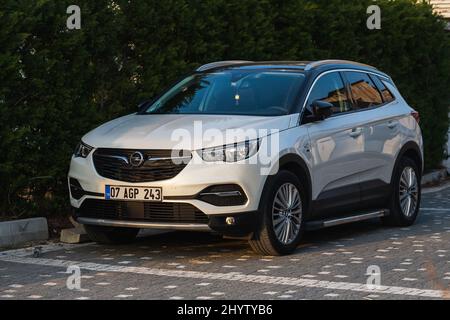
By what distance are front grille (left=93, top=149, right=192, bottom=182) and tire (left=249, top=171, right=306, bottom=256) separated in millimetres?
853

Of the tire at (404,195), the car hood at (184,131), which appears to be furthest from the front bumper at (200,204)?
the tire at (404,195)

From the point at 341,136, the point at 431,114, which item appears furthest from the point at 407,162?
the point at 431,114

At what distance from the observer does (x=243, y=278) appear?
8617 mm

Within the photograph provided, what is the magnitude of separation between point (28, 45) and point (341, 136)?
3.42 metres

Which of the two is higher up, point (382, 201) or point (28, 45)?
point (28, 45)

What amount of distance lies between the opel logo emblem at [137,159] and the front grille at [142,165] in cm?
2

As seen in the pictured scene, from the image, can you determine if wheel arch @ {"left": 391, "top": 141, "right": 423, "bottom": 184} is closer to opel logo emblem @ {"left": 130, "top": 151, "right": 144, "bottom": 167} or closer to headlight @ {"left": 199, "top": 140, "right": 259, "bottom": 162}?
headlight @ {"left": 199, "top": 140, "right": 259, "bottom": 162}

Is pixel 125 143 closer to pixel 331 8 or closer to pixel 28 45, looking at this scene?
pixel 28 45

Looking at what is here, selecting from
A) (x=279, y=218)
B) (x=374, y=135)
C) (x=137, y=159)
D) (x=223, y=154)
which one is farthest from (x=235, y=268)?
(x=374, y=135)

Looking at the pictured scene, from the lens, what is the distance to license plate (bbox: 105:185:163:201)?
944cm

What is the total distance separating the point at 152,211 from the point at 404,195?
3769 mm

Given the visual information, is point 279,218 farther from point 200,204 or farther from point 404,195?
point 404,195

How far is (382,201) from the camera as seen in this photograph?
38.4 feet
